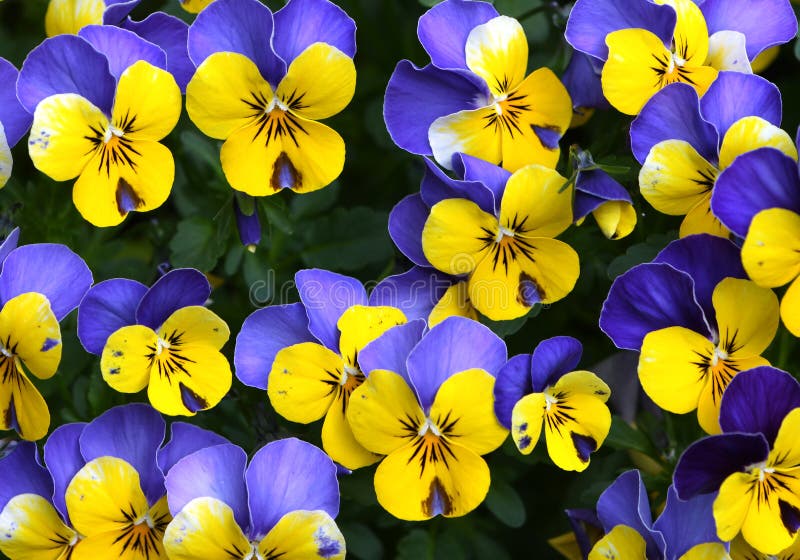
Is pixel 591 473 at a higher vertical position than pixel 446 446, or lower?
lower

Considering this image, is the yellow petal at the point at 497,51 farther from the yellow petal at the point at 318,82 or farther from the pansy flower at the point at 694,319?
the pansy flower at the point at 694,319

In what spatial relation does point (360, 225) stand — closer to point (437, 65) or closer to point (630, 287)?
point (437, 65)

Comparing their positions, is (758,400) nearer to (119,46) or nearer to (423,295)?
(423,295)

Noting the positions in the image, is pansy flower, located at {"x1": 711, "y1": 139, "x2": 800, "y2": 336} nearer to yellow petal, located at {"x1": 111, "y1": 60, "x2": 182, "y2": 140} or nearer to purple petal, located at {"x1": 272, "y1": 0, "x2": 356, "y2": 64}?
purple petal, located at {"x1": 272, "y1": 0, "x2": 356, "y2": 64}

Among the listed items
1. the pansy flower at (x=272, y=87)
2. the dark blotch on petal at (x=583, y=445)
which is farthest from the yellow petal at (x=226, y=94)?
the dark blotch on petal at (x=583, y=445)

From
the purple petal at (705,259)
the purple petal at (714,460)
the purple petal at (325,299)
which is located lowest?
the purple petal at (714,460)

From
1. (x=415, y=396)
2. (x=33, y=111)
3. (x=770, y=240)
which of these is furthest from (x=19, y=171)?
(x=770, y=240)
